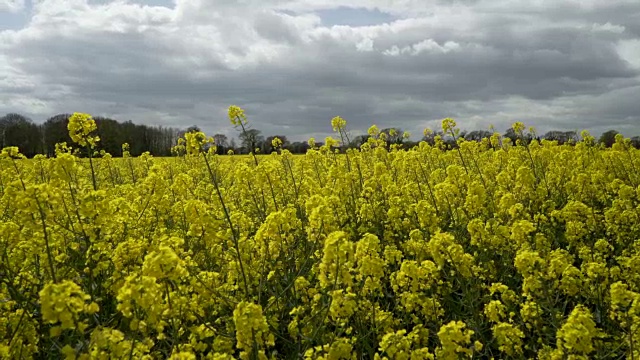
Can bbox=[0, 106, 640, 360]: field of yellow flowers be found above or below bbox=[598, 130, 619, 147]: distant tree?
below

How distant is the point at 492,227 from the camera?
598 centimetres

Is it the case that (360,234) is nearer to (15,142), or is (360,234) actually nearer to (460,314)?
(460,314)

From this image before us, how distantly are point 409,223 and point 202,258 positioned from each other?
2957 millimetres

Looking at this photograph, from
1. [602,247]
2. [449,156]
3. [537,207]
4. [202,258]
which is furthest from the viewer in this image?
[449,156]

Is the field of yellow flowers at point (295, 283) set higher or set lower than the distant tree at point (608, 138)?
lower

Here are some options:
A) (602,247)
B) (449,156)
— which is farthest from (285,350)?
(449,156)

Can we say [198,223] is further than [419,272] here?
Yes

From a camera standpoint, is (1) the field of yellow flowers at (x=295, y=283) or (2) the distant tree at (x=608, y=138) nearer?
(1) the field of yellow flowers at (x=295, y=283)

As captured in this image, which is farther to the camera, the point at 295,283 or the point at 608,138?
the point at 608,138

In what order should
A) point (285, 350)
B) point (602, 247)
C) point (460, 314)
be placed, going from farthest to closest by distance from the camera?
point (602, 247), point (460, 314), point (285, 350)

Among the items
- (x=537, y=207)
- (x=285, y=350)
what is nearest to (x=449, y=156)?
(x=537, y=207)

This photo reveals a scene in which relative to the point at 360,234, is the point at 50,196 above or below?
above

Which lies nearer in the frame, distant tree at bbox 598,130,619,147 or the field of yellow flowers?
the field of yellow flowers

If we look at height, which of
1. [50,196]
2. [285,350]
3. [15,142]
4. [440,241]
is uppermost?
[15,142]
